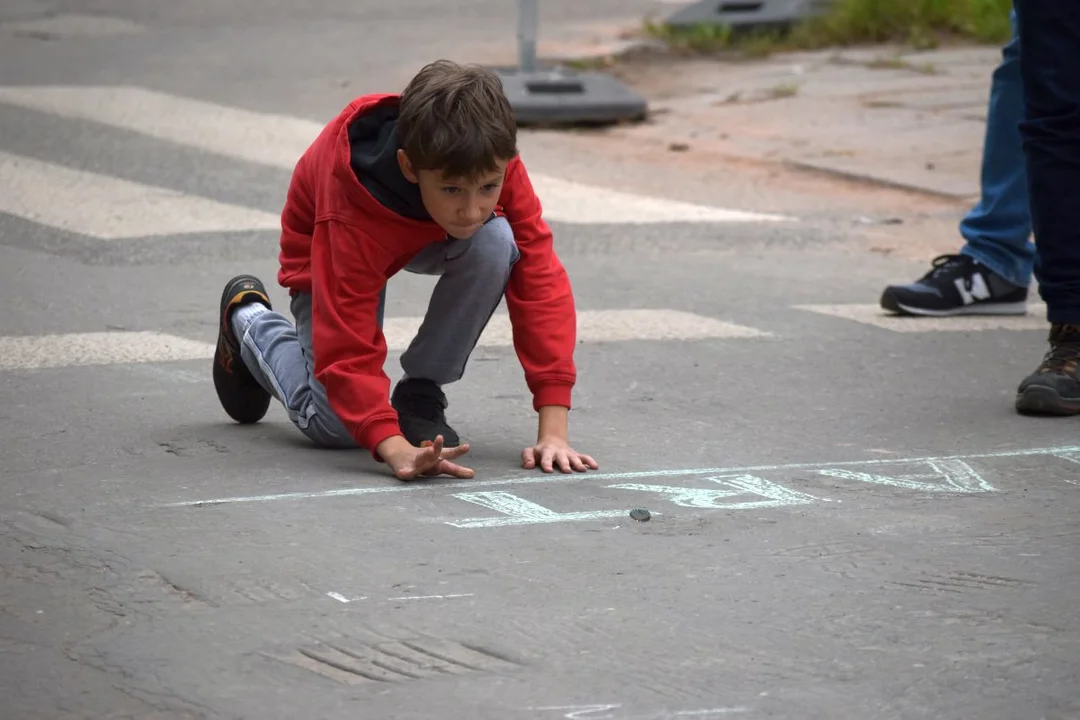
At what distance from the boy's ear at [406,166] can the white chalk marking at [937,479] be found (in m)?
1.03

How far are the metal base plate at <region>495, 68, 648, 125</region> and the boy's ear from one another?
5.32 metres

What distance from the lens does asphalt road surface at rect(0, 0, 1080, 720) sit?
243 centimetres

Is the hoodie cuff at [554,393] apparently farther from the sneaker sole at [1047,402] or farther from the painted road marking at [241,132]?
the painted road marking at [241,132]

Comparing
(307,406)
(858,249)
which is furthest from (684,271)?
(307,406)

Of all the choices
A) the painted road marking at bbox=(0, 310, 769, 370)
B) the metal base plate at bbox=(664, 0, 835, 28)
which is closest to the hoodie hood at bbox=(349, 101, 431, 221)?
the painted road marking at bbox=(0, 310, 769, 370)

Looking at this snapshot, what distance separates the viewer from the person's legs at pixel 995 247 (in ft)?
17.5

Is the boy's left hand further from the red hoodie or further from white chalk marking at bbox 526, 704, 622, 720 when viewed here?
white chalk marking at bbox 526, 704, 622, 720

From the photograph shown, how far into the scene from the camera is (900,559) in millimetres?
2992

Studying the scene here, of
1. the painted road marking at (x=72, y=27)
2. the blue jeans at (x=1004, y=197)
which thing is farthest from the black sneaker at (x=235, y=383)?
the painted road marking at (x=72, y=27)

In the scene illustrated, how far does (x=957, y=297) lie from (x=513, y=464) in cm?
227

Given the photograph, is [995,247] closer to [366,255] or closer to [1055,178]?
[1055,178]

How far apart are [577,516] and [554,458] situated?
357mm

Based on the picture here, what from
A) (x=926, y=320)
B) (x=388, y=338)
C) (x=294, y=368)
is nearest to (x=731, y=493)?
(x=294, y=368)

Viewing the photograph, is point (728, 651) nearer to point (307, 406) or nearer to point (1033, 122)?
point (307, 406)
